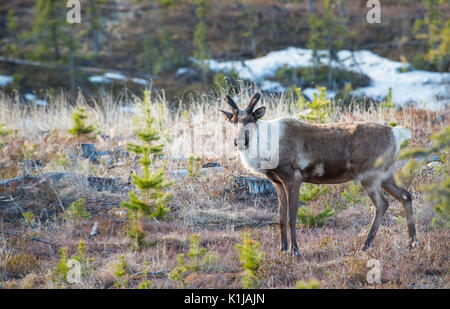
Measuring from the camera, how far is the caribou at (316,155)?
5992mm

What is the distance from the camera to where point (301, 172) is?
6.05 meters

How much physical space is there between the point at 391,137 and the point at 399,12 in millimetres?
35110

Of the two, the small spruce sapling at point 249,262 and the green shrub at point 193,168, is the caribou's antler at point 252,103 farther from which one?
the green shrub at point 193,168

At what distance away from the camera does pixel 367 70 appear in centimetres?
2916

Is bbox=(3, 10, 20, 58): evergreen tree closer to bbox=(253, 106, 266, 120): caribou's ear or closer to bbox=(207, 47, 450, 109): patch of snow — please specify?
bbox=(207, 47, 450, 109): patch of snow

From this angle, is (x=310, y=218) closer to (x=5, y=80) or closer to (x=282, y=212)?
(x=282, y=212)

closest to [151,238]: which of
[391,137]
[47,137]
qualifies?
[391,137]

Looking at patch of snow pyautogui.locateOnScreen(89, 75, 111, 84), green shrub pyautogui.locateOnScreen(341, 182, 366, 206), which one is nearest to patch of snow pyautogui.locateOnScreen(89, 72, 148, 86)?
patch of snow pyautogui.locateOnScreen(89, 75, 111, 84)

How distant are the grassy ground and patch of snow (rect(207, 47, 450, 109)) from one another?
15.0 m

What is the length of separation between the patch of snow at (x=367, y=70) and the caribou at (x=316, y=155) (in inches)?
697

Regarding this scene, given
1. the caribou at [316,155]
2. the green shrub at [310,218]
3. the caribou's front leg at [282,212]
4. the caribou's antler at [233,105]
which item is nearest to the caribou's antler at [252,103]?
the caribou at [316,155]

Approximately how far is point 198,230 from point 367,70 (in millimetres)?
Answer: 24703

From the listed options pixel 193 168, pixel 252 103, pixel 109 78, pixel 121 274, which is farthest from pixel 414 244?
pixel 109 78

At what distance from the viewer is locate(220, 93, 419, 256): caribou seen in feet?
19.7
